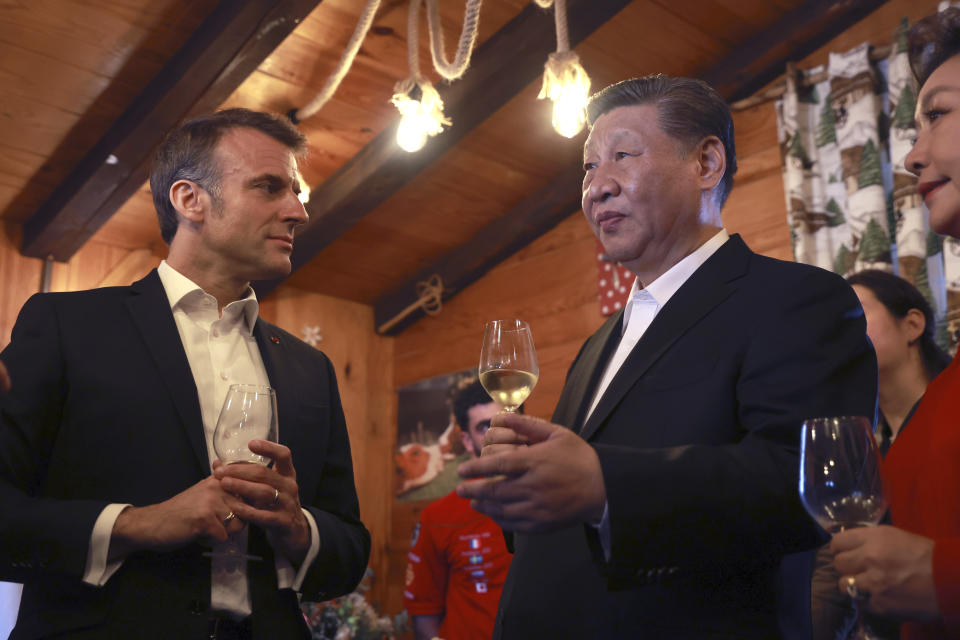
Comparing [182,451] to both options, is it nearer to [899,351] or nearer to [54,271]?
[899,351]

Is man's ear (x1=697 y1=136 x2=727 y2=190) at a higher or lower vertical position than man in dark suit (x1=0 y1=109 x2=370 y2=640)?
higher

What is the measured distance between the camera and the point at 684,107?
176 centimetres

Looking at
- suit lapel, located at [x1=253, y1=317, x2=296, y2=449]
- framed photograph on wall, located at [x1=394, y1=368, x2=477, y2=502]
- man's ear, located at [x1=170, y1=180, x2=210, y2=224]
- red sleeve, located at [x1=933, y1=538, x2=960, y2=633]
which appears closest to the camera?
red sleeve, located at [x1=933, y1=538, x2=960, y2=633]

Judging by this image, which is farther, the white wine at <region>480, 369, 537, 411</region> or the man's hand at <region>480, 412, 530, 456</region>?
the white wine at <region>480, 369, 537, 411</region>

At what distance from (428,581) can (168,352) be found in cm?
178

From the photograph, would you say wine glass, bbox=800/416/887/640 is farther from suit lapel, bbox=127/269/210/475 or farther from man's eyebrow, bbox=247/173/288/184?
man's eyebrow, bbox=247/173/288/184

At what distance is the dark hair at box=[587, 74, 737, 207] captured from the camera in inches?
69.0

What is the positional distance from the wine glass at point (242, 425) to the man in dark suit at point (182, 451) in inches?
1.0

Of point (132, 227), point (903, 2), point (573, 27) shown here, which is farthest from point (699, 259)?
point (132, 227)

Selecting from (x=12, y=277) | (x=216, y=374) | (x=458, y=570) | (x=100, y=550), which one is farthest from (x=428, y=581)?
(x=12, y=277)

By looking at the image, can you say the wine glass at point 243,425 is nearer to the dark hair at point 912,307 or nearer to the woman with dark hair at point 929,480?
the woman with dark hair at point 929,480

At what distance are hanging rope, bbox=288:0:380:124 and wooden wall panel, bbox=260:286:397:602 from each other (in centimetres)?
156

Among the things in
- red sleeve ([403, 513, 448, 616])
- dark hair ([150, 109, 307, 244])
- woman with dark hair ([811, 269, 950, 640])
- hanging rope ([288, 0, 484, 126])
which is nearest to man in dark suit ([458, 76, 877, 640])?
dark hair ([150, 109, 307, 244])

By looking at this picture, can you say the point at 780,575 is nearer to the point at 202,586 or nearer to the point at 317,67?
the point at 202,586
